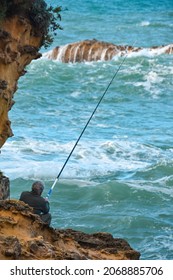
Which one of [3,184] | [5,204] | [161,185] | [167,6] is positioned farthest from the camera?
[167,6]

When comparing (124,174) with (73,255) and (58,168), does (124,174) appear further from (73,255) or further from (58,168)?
(73,255)

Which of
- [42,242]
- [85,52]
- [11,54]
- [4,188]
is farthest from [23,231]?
[85,52]

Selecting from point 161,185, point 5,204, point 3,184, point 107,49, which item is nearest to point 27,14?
point 3,184

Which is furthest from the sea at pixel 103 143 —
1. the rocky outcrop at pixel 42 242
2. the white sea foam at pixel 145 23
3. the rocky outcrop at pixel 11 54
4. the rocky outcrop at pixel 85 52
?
the rocky outcrop at pixel 42 242

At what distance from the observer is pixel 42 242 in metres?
7.98

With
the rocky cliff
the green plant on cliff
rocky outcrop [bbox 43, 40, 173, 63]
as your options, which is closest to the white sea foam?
rocky outcrop [bbox 43, 40, 173, 63]

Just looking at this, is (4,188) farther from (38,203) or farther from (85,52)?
(85,52)

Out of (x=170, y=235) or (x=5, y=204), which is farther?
(x=170, y=235)

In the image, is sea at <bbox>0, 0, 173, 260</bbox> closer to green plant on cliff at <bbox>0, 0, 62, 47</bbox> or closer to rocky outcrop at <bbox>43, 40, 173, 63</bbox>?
rocky outcrop at <bbox>43, 40, 173, 63</bbox>

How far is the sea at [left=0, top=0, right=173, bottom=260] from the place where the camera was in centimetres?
1714

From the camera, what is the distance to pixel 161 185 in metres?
20.1

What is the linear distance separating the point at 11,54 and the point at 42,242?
3817 mm

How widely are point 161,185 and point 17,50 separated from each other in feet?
30.2

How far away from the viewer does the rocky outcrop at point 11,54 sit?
11.1 metres
